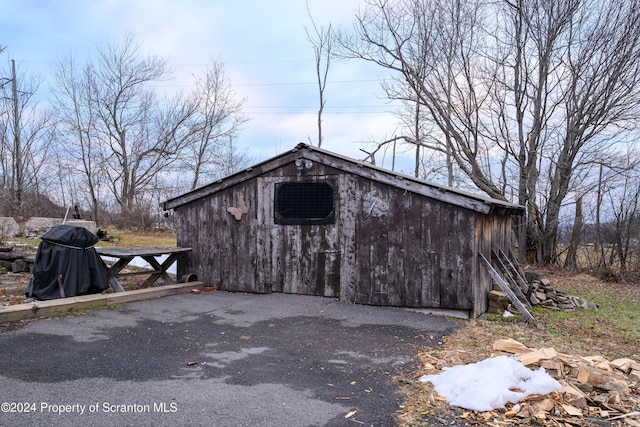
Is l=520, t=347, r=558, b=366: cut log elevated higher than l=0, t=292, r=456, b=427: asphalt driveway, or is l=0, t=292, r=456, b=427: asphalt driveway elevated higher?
l=520, t=347, r=558, b=366: cut log

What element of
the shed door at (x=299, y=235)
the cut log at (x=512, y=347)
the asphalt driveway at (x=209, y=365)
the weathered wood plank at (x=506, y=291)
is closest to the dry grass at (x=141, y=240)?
the shed door at (x=299, y=235)

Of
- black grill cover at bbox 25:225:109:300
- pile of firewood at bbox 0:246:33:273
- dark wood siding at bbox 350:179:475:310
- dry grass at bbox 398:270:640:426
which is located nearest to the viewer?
dry grass at bbox 398:270:640:426

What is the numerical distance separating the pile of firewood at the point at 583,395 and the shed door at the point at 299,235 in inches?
164

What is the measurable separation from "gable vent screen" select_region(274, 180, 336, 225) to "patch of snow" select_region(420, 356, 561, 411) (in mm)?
4238

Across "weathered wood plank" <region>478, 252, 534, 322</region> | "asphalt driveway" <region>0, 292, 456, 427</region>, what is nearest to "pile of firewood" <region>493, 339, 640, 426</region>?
"asphalt driveway" <region>0, 292, 456, 427</region>

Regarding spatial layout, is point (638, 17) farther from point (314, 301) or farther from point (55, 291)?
point (55, 291)

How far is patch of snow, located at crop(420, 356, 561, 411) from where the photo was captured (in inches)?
132

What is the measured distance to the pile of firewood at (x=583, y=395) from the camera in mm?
3172

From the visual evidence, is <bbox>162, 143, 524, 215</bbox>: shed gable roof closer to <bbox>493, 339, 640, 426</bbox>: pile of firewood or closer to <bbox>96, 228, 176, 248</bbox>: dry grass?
<bbox>493, 339, 640, 426</bbox>: pile of firewood

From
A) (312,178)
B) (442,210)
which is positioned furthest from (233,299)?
(442,210)

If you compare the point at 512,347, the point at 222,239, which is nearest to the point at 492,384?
the point at 512,347

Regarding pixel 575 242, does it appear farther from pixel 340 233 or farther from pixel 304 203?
pixel 304 203

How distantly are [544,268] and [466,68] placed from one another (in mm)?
7325

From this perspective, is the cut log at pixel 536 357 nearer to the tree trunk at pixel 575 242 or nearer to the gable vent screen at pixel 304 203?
the gable vent screen at pixel 304 203
